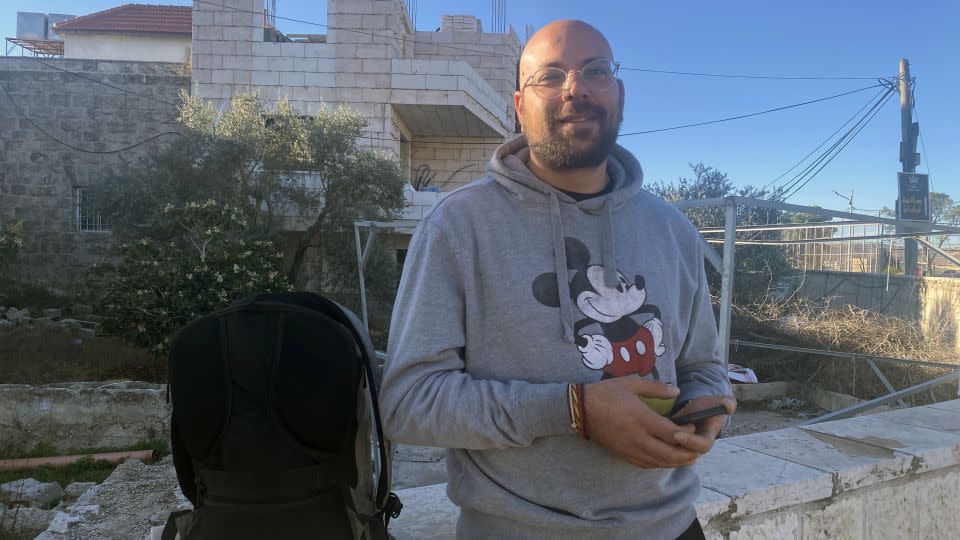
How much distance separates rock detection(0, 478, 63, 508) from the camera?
5.16 m

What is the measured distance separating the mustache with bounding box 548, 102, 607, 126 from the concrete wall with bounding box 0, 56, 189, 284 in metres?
17.3

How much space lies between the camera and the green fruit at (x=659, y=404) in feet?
3.76

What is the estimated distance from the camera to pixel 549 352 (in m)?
1.21

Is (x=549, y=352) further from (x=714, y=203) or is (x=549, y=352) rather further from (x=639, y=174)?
(x=714, y=203)

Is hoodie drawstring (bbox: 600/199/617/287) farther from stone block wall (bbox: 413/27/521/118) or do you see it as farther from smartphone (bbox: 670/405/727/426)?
stone block wall (bbox: 413/27/521/118)

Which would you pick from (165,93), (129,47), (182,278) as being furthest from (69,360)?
(129,47)

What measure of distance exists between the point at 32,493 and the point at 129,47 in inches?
947

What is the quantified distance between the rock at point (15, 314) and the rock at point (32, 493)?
319 inches

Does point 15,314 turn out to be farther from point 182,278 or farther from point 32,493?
point 32,493

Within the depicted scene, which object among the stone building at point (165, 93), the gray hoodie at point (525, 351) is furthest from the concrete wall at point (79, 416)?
the stone building at point (165, 93)

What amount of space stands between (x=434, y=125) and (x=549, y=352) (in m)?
18.8

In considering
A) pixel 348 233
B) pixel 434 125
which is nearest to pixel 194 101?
pixel 348 233

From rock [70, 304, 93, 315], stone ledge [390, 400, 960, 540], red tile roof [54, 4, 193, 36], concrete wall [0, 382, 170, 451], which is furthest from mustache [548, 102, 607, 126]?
red tile roof [54, 4, 193, 36]

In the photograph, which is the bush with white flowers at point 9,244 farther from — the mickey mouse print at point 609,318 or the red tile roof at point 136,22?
the mickey mouse print at point 609,318
